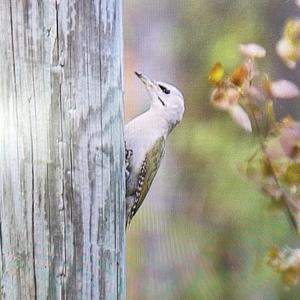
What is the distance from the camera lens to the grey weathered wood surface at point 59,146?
0.88 meters

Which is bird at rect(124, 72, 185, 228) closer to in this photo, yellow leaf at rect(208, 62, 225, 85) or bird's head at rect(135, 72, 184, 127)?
bird's head at rect(135, 72, 184, 127)

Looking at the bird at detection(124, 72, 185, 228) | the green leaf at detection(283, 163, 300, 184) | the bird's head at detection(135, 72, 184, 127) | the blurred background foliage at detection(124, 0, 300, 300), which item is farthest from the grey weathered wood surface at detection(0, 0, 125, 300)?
the green leaf at detection(283, 163, 300, 184)

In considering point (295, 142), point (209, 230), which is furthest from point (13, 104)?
point (295, 142)

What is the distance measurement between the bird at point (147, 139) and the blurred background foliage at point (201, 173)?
5.8 inches

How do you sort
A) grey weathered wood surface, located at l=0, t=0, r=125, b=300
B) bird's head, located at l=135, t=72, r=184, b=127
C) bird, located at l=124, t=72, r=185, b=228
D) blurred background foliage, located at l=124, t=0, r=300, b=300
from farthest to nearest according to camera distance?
blurred background foliage, located at l=124, t=0, r=300, b=300, bird's head, located at l=135, t=72, r=184, b=127, bird, located at l=124, t=72, r=185, b=228, grey weathered wood surface, located at l=0, t=0, r=125, b=300

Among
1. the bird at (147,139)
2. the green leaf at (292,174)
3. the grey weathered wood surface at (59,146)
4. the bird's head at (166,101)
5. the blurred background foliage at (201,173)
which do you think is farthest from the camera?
the green leaf at (292,174)

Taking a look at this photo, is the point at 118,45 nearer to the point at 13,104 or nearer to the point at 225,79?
the point at 13,104

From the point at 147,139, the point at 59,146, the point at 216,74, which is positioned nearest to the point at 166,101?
the point at 147,139

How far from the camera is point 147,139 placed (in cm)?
126

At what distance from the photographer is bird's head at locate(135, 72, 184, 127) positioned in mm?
1374

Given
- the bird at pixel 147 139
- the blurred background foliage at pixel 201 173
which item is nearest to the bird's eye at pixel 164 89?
the bird at pixel 147 139

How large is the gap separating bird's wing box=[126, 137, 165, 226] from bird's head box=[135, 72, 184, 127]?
74 millimetres

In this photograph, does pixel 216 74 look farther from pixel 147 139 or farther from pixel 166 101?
pixel 147 139

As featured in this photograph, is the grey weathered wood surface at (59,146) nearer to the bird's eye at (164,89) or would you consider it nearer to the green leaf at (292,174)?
the bird's eye at (164,89)
